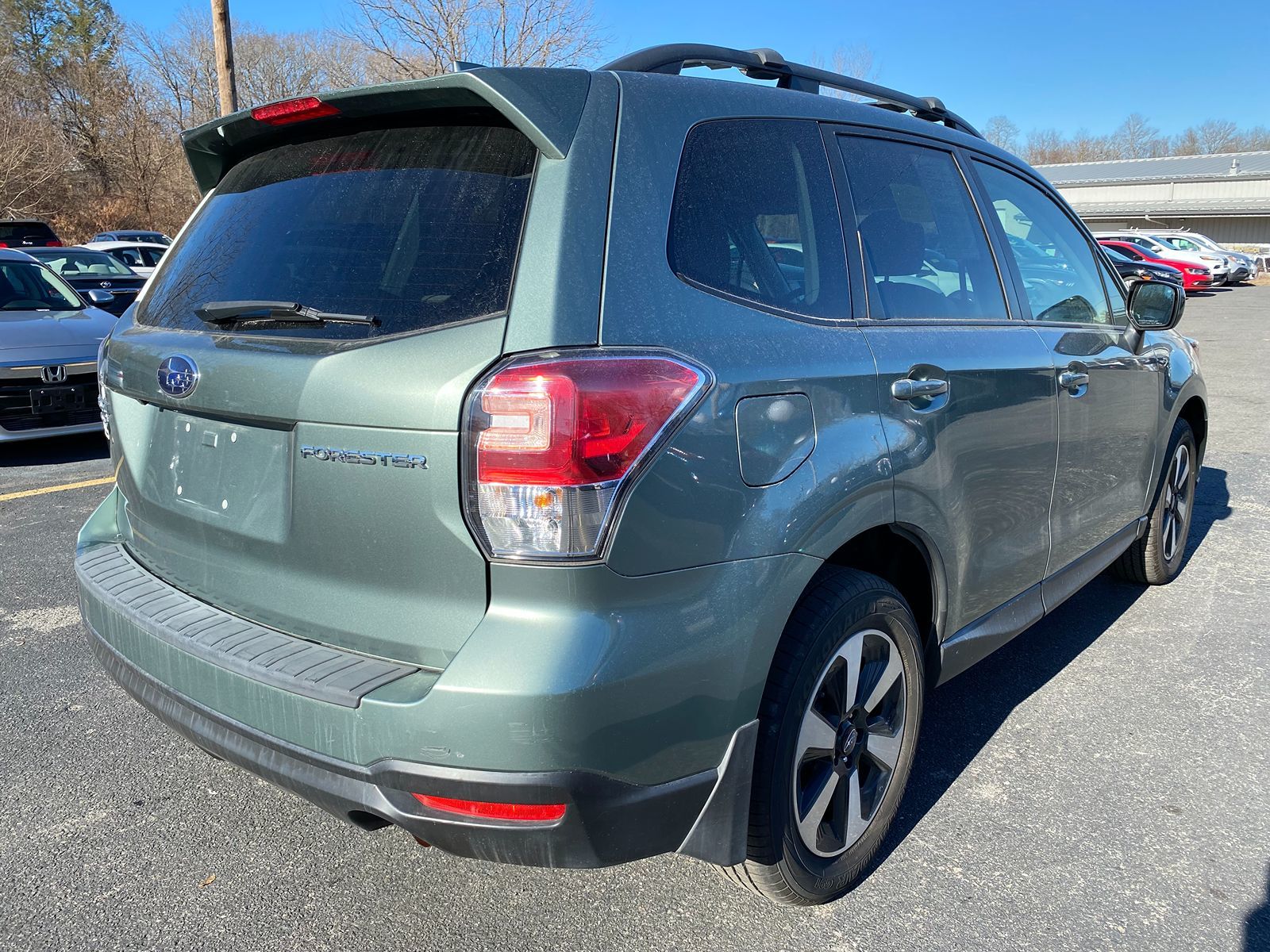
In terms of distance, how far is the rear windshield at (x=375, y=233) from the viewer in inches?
74.2

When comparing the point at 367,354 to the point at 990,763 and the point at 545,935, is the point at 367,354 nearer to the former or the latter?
the point at 545,935

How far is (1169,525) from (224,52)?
1372cm

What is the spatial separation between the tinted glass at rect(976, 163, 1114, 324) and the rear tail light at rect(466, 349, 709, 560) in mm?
1973

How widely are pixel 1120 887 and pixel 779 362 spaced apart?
→ 5.21ft

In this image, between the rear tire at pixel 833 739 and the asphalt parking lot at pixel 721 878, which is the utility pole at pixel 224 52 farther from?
the rear tire at pixel 833 739

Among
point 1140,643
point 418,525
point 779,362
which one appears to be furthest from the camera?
point 1140,643

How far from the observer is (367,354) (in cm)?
186

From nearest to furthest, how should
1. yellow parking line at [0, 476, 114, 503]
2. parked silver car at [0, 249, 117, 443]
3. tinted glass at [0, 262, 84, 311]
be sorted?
yellow parking line at [0, 476, 114, 503], parked silver car at [0, 249, 117, 443], tinted glass at [0, 262, 84, 311]

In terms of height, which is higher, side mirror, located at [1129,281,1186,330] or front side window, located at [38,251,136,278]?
side mirror, located at [1129,281,1186,330]

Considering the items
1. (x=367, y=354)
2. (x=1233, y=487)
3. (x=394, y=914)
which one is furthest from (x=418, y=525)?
(x=1233, y=487)

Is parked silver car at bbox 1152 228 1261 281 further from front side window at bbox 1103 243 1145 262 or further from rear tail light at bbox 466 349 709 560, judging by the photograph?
rear tail light at bbox 466 349 709 560

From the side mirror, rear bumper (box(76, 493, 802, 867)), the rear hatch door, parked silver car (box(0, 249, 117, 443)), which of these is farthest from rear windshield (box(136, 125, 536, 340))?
parked silver car (box(0, 249, 117, 443))

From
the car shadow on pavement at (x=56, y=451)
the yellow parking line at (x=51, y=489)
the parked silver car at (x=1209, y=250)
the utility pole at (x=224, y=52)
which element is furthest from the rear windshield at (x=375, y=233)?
the parked silver car at (x=1209, y=250)

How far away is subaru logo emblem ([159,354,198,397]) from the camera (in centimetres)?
215
